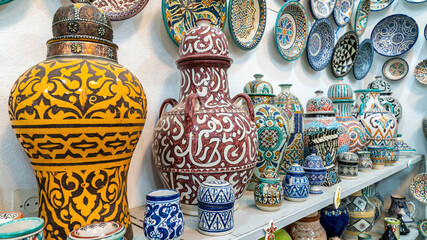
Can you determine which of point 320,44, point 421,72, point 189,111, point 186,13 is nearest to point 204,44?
point 189,111

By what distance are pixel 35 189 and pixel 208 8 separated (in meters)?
0.82

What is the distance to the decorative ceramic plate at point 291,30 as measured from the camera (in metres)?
1.43

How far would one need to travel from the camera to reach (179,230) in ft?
1.71

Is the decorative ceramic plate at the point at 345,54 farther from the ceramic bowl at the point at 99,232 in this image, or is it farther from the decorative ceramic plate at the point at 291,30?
the ceramic bowl at the point at 99,232

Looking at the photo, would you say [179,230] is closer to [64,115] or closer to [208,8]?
[64,115]

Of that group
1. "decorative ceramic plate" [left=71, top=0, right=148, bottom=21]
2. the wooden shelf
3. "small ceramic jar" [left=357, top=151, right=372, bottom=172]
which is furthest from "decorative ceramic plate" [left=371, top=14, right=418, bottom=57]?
"decorative ceramic plate" [left=71, top=0, right=148, bottom=21]

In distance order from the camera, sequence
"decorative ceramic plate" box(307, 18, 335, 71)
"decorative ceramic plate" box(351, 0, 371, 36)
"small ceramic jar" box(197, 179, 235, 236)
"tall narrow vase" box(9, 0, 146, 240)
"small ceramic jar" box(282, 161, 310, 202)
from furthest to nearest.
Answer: "decorative ceramic plate" box(351, 0, 371, 36), "decorative ceramic plate" box(307, 18, 335, 71), "small ceramic jar" box(282, 161, 310, 202), "small ceramic jar" box(197, 179, 235, 236), "tall narrow vase" box(9, 0, 146, 240)

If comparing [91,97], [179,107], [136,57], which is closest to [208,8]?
[136,57]

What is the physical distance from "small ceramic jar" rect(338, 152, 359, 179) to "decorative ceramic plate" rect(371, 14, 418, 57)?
58.6 inches

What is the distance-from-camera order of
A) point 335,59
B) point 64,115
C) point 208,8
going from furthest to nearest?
1. point 335,59
2. point 208,8
3. point 64,115

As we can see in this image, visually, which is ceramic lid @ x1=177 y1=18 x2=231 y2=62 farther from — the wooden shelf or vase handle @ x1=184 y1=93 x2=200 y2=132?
the wooden shelf

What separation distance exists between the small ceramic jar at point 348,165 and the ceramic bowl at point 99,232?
103cm

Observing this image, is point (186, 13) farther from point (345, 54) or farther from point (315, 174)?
point (345, 54)

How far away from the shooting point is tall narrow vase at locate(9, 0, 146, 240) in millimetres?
455
